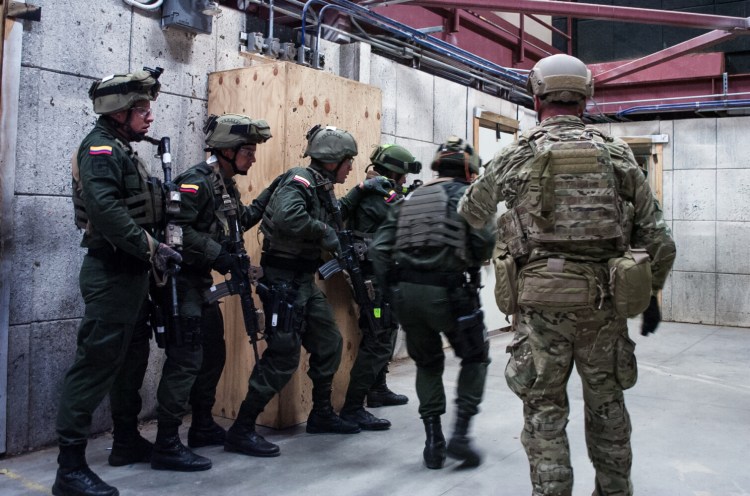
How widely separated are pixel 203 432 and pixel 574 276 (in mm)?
2319

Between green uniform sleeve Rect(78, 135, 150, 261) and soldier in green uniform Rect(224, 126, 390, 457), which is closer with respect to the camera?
green uniform sleeve Rect(78, 135, 150, 261)

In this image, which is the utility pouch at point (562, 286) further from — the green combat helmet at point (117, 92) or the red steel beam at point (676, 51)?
the red steel beam at point (676, 51)

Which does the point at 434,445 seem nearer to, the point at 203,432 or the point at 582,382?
the point at 582,382

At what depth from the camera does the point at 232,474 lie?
130 inches

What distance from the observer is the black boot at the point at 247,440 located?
141 inches

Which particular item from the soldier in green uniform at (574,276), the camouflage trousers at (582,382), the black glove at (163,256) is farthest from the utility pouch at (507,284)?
the black glove at (163,256)

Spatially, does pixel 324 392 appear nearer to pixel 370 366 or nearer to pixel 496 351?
pixel 370 366

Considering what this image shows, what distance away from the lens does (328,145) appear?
3988mm

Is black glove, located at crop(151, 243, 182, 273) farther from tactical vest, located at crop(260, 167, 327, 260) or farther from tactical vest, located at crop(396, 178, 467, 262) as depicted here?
tactical vest, located at crop(396, 178, 467, 262)

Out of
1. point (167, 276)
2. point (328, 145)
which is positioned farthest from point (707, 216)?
point (167, 276)

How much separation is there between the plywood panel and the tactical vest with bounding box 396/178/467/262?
1171 millimetres

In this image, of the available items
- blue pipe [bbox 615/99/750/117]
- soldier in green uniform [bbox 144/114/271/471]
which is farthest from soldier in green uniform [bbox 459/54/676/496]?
blue pipe [bbox 615/99/750/117]

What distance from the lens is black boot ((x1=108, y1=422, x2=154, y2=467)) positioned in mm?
3412

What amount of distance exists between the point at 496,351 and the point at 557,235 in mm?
4255
